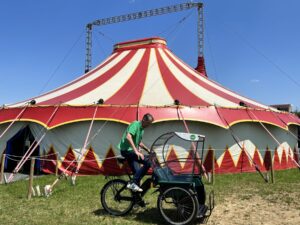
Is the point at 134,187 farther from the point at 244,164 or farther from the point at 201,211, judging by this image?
the point at 244,164

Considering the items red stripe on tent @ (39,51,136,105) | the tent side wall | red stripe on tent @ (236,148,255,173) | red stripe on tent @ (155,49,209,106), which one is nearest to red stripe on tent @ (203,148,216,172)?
the tent side wall

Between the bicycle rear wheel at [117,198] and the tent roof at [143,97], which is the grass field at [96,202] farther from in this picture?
the tent roof at [143,97]

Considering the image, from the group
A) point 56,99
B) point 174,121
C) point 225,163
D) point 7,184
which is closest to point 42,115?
point 56,99

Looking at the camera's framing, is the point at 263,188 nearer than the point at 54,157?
Yes

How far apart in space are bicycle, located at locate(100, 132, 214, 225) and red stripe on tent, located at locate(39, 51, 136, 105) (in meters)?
5.19

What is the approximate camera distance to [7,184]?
23.0ft

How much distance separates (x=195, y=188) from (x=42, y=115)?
5.59 m

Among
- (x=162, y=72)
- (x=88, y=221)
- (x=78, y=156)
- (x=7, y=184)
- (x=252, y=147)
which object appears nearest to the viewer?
(x=88, y=221)

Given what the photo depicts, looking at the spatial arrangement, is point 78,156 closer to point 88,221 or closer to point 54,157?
point 54,157

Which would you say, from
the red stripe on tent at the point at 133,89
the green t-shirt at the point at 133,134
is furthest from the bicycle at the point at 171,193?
the red stripe on tent at the point at 133,89

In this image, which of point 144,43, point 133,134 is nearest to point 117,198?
point 133,134

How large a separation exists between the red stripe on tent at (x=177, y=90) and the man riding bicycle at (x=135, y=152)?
4.53 metres

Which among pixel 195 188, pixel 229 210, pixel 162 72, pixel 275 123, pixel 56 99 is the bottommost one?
pixel 229 210

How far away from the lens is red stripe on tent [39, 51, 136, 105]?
941 cm
